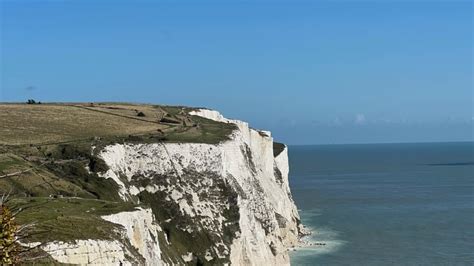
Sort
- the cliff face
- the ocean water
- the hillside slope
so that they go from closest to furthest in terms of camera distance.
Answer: the hillside slope < the cliff face < the ocean water

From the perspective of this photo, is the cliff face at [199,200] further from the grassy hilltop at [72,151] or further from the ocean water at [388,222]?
the ocean water at [388,222]

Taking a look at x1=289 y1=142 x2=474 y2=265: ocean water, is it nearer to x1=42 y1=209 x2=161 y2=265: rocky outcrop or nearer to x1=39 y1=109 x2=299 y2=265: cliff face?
x1=39 y1=109 x2=299 y2=265: cliff face

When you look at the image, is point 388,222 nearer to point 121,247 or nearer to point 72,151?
point 72,151

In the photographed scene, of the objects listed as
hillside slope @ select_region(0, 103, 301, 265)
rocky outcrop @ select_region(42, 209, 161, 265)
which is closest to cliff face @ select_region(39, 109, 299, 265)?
hillside slope @ select_region(0, 103, 301, 265)

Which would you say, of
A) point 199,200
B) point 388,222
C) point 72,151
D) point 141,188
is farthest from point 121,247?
point 388,222

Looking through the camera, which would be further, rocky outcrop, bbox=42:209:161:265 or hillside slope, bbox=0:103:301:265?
hillside slope, bbox=0:103:301:265

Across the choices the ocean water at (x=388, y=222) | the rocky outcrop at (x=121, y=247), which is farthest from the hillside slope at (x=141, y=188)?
the ocean water at (x=388, y=222)

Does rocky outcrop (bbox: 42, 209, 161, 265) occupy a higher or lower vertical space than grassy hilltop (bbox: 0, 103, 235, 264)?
lower

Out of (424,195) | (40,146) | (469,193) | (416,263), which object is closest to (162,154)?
(40,146)
